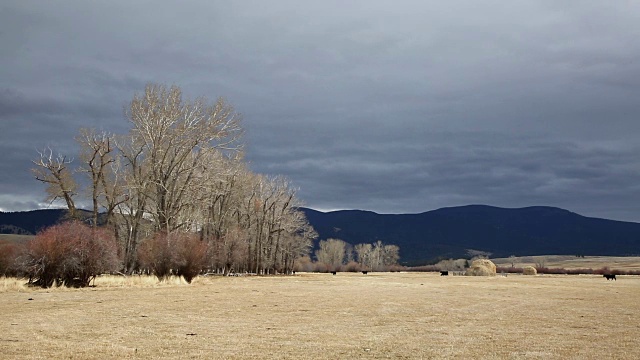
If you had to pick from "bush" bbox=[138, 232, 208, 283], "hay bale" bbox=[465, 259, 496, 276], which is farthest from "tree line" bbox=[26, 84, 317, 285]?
"hay bale" bbox=[465, 259, 496, 276]

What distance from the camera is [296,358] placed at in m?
12.6

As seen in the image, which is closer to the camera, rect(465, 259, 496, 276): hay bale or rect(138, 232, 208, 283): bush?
rect(138, 232, 208, 283): bush

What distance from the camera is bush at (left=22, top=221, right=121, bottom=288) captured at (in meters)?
36.2

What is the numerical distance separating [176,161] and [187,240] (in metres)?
10.8

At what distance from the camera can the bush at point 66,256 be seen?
119 feet

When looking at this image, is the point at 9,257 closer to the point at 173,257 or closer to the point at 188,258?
the point at 173,257

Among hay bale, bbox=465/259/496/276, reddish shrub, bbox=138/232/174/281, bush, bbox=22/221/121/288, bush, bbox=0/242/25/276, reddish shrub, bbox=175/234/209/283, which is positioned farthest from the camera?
hay bale, bbox=465/259/496/276

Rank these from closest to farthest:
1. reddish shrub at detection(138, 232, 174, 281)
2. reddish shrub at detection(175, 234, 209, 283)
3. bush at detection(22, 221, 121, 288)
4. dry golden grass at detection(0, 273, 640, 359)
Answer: dry golden grass at detection(0, 273, 640, 359), bush at detection(22, 221, 121, 288), reddish shrub at detection(138, 232, 174, 281), reddish shrub at detection(175, 234, 209, 283)

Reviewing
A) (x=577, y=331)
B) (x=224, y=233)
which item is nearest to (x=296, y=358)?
(x=577, y=331)

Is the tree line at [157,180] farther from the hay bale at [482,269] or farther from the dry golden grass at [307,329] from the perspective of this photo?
the hay bale at [482,269]

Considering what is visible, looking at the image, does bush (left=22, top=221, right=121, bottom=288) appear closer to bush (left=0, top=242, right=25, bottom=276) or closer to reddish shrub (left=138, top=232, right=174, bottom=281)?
bush (left=0, top=242, right=25, bottom=276)

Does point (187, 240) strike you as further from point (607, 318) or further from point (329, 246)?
point (329, 246)

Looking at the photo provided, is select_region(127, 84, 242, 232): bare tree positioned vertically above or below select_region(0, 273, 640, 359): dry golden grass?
above

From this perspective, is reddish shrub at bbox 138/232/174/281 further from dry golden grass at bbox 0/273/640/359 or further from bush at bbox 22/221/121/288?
dry golden grass at bbox 0/273/640/359
